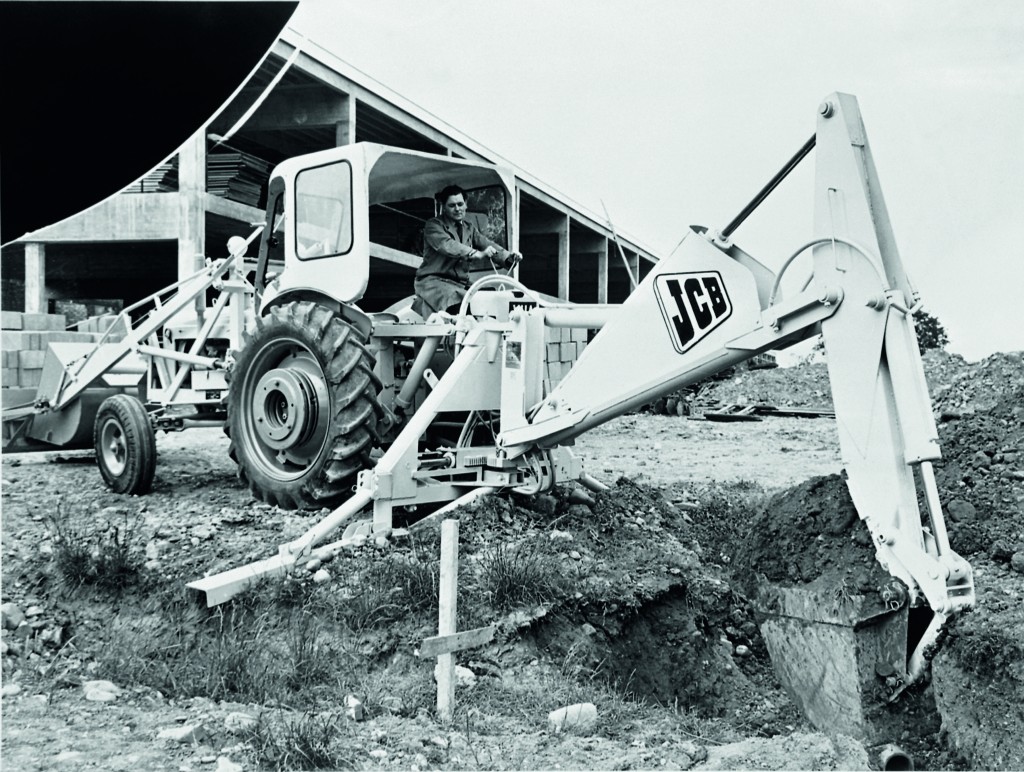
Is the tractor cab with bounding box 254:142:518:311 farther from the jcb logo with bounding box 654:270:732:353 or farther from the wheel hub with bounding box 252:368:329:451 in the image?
the jcb logo with bounding box 654:270:732:353

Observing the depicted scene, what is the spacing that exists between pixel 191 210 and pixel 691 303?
1145 centimetres

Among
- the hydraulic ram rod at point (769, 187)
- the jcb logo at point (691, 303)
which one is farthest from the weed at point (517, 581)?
the hydraulic ram rod at point (769, 187)

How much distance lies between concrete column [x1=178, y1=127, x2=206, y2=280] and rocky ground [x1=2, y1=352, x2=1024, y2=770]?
26.5 feet

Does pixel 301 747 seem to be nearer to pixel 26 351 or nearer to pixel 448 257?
pixel 448 257

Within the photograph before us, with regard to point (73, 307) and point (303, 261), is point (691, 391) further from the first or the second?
point (303, 261)

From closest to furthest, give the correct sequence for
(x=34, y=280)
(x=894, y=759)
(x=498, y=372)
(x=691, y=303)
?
(x=894, y=759)
(x=691, y=303)
(x=498, y=372)
(x=34, y=280)

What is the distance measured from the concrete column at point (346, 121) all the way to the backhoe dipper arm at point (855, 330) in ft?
39.1

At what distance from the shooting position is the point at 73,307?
22391 mm

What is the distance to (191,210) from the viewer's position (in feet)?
48.3

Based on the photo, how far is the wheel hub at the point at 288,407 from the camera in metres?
6.09

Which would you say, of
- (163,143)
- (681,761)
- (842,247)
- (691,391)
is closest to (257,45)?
(163,143)

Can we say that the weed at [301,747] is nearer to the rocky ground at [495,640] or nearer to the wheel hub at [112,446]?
the rocky ground at [495,640]

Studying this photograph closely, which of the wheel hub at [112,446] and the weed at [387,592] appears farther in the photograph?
the wheel hub at [112,446]

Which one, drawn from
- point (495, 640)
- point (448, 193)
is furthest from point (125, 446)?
point (495, 640)
